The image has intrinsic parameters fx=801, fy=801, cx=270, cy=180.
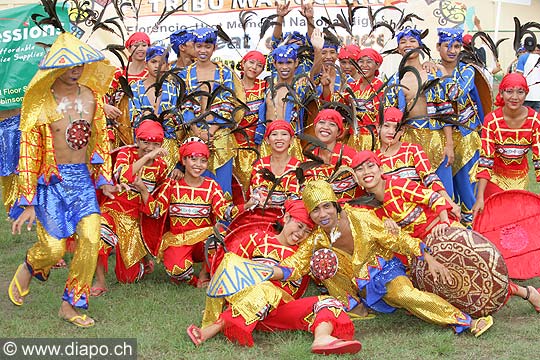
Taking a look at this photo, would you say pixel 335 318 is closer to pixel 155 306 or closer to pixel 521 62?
pixel 155 306

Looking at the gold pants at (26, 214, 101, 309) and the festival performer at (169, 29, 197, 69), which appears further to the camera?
the festival performer at (169, 29, 197, 69)

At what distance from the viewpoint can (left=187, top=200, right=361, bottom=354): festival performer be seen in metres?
4.43

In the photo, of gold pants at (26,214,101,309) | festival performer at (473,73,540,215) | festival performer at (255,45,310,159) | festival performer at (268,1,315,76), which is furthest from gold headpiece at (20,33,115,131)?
festival performer at (473,73,540,215)

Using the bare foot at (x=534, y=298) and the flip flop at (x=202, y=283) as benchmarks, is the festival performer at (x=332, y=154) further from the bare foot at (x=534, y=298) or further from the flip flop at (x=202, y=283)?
the bare foot at (x=534, y=298)

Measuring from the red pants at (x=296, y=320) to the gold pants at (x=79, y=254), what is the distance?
89cm

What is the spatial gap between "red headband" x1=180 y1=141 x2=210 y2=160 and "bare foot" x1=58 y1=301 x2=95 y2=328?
146 cm

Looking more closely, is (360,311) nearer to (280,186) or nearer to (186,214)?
(280,186)

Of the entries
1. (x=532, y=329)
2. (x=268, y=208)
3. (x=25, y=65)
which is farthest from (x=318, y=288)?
(x=25, y=65)

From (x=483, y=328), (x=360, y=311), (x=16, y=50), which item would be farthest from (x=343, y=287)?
(x=16, y=50)

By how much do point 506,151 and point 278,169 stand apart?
1.68m

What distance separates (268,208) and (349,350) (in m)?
1.50

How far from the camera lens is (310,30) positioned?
703cm

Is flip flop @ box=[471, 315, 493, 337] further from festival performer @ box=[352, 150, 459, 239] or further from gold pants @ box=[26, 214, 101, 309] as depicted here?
gold pants @ box=[26, 214, 101, 309]

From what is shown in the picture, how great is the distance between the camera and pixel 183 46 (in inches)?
282
